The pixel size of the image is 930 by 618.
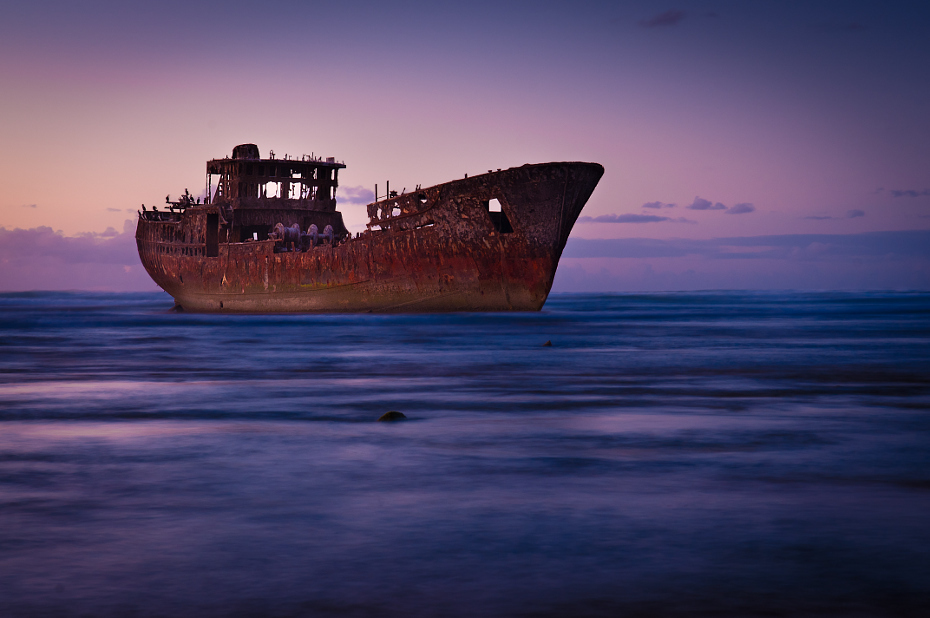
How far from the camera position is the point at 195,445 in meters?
9.34

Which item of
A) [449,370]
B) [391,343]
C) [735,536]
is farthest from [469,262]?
[735,536]

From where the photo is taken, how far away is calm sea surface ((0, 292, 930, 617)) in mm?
4715

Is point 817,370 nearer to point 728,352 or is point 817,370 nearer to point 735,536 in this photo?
point 728,352

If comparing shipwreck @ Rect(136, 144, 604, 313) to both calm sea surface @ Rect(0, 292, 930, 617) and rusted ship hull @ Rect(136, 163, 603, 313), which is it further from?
calm sea surface @ Rect(0, 292, 930, 617)

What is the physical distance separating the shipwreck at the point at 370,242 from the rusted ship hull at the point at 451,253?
51 millimetres

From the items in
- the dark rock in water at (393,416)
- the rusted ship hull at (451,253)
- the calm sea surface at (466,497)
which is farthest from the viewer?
the rusted ship hull at (451,253)

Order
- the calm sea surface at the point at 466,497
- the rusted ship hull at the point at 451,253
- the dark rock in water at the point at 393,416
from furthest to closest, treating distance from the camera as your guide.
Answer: the rusted ship hull at the point at 451,253 < the dark rock in water at the point at 393,416 < the calm sea surface at the point at 466,497

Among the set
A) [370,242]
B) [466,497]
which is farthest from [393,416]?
[370,242]

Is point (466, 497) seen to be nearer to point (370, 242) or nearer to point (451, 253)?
point (451, 253)

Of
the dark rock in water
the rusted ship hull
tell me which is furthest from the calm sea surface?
the rusted ship hull

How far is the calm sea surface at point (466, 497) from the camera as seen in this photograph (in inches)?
186

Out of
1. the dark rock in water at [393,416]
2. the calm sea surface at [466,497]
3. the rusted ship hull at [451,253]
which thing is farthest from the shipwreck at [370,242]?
the dark rock in water at [393,416]

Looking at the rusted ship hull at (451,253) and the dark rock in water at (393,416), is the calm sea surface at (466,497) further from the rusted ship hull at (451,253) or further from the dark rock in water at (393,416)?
the rusted ship hull at (451,253)

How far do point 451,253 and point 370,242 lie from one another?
4636 mm
